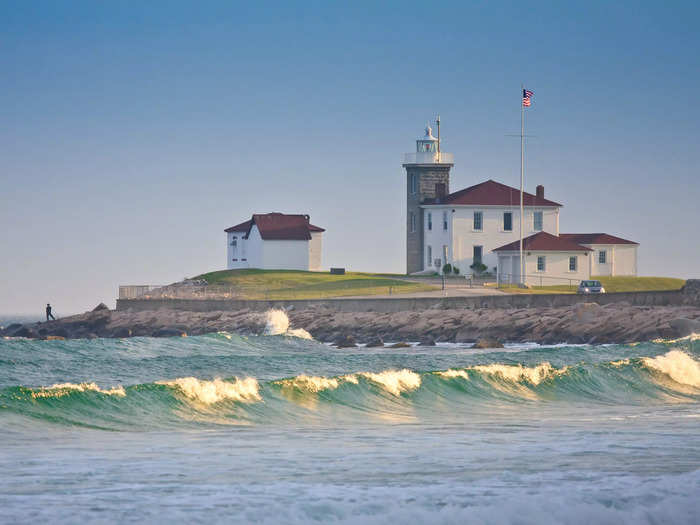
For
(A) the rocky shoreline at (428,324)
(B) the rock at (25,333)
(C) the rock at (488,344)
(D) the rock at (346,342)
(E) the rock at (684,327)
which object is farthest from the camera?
(B) the rock at (25,333)

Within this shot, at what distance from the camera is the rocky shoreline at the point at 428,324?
3694 cm

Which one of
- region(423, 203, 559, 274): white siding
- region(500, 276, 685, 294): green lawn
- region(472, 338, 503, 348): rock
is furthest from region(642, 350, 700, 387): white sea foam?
region(423, 203, 559, 274): white siding

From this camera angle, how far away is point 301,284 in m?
56.3

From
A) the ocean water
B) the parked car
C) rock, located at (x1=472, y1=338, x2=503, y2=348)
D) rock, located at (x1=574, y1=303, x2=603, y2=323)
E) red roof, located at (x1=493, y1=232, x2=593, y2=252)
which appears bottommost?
A: the ocean water

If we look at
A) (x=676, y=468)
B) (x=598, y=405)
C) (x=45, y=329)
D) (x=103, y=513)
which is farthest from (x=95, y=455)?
(x=45, y=329)

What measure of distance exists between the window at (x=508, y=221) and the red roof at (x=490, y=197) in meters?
0.59

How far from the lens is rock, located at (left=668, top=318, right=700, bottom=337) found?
115 ft

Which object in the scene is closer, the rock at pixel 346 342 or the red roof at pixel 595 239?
the rock at pixel 346 342

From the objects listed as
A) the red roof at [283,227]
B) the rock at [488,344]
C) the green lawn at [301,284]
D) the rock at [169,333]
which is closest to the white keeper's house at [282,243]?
the red roof at [283,227]

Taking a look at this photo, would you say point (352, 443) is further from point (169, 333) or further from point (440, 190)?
point (440, 190)

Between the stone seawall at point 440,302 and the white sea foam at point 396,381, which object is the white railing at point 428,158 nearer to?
the stone seawall at point 440,302

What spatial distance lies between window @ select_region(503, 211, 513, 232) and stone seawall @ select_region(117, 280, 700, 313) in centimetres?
1531

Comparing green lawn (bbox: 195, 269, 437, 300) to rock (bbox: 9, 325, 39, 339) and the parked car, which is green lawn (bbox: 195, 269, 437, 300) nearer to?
the parked car

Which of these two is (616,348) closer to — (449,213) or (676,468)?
(676,468)
